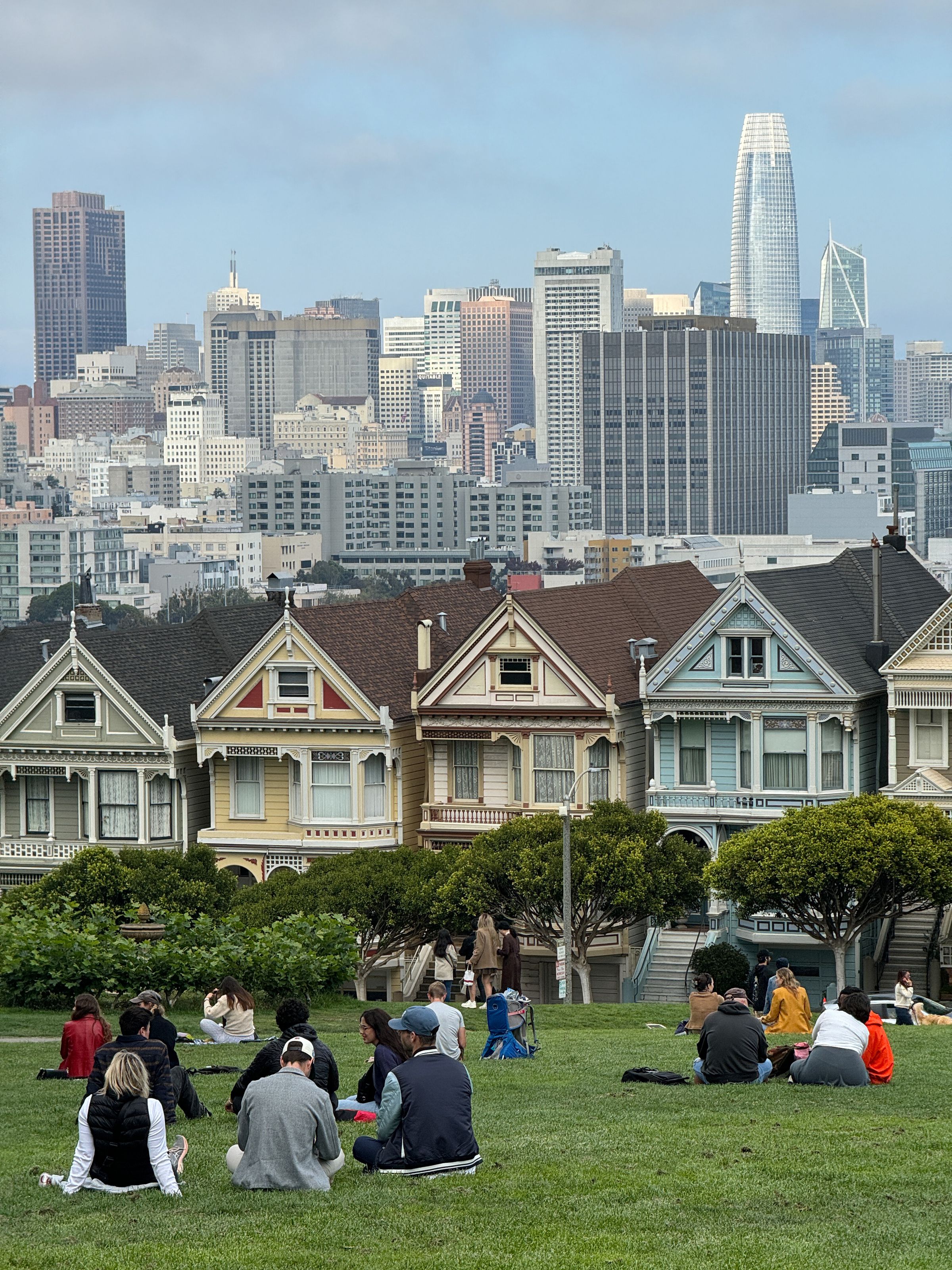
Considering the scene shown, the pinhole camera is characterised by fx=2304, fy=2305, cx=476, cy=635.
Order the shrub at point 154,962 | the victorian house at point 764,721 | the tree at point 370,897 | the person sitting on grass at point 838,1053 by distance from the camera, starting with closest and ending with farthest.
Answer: the person sitting on grass at point 838,1053 < the shrub at point 154,962 < the tree at point 370,897 < the victorian house at point 764,721

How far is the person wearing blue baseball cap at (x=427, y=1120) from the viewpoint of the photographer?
2052cm

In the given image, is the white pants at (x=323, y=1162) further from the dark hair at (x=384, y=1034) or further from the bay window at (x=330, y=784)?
the bay window at (x=330, y=784)

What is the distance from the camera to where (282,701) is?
56.3 meters

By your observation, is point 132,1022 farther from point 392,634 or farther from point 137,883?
point 392,634

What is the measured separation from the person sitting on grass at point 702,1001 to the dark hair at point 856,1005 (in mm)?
5180

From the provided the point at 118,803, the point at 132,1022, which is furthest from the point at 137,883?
the point at 132,1022

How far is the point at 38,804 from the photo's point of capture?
58.7m

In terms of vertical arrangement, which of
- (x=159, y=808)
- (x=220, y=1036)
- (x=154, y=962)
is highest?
(x=159, y=808)

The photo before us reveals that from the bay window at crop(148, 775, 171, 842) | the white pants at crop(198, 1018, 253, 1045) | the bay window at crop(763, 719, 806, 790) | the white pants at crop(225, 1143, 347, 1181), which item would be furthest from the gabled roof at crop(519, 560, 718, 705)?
the white pants at crop(225, 1143, 347, 1181)

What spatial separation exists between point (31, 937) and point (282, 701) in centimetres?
1706

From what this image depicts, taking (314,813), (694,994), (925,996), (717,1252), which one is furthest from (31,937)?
(717,1252)

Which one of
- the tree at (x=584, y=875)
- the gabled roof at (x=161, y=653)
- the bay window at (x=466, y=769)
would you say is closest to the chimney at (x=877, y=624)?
the tree at (x=584, y=875)

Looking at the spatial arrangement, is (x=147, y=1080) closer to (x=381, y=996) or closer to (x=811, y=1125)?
(x=811, y=1125)

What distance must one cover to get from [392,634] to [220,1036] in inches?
1037
